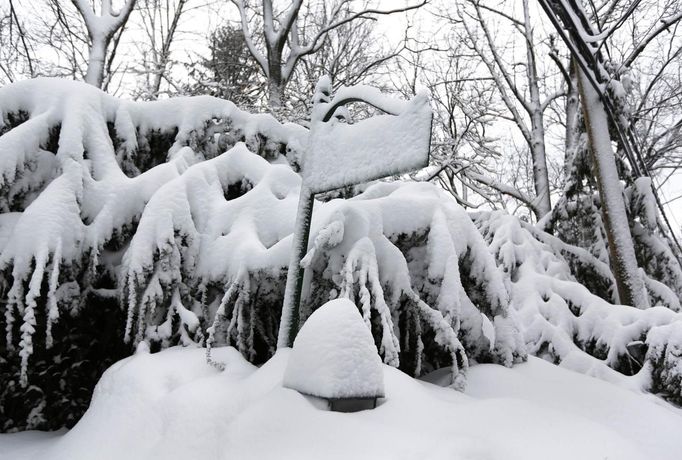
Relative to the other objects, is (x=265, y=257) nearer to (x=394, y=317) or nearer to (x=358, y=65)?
(x=394, y=317)

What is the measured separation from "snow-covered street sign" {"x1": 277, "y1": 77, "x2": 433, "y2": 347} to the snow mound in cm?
58

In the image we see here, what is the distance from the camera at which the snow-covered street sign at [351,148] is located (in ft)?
6.15

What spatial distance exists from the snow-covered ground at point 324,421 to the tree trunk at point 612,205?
328cm

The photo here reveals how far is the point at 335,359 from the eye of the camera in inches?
66.4

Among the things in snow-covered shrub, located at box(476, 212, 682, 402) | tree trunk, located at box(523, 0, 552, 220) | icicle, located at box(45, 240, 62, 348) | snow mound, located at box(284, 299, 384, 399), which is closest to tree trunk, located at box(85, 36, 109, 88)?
icicle, located at box(45, 240, 62, 348)

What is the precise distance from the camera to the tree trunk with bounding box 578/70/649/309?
5383mm

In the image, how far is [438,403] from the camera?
183 cm

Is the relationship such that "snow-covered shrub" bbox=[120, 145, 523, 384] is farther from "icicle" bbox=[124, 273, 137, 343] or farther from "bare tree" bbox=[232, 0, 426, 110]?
"bare tree" bbox=[232, 0, 426, 110]

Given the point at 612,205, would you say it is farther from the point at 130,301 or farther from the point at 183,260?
the point at 130,301

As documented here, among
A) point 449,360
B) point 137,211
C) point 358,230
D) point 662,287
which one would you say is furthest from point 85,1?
point 662,287

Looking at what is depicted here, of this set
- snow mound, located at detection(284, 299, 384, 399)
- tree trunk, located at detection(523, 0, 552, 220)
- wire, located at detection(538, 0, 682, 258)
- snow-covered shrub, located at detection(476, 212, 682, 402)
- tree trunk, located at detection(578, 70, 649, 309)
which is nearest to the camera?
snow mound, located at detection(284, 299, 384, 399)

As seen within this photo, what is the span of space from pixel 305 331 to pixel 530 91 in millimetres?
13010

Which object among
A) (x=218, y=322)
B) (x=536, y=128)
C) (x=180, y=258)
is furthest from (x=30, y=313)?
(x=536, y=128)

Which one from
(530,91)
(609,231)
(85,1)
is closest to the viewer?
(609,231)
